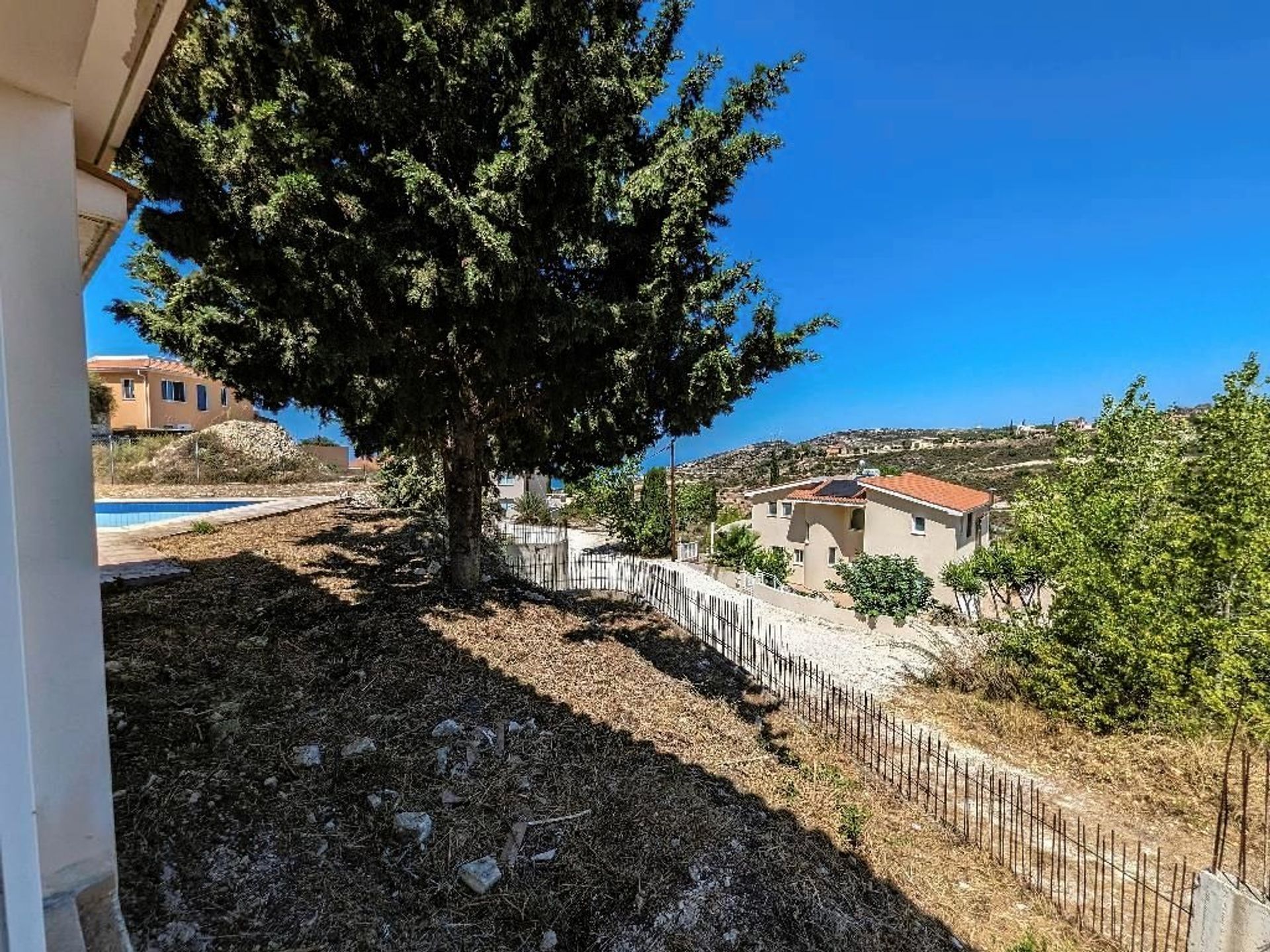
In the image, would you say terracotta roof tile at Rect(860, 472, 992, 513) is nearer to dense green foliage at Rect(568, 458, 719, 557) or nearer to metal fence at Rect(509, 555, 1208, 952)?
dense green foliage at Rect(568, 458, 719, 557)

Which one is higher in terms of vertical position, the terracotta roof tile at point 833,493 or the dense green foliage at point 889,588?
the terracotta roof tile at point 833,493

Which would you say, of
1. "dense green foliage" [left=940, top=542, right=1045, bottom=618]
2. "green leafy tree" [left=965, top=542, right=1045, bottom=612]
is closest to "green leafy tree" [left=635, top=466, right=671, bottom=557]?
"dense green foliage" [left=940, top=542, right=1045, bottom=618]

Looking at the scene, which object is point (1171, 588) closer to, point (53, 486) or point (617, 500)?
point (53, 486)

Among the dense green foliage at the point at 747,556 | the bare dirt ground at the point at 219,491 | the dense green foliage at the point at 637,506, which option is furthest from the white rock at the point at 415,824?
the dense green foliage at the point at 637,506

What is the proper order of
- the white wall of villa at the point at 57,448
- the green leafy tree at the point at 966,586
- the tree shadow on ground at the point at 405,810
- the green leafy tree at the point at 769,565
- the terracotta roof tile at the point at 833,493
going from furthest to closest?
the terracotta roof tile at the point at 833,493, the green leafy tree at the point at 769,565, the green leafy tree at the point at 966,586, the tree shadow on ground at the point at 405,810, the white wall of villa at the point at 57,448

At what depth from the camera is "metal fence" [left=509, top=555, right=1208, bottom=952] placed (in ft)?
14.4

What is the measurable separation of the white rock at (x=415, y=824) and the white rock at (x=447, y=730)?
0.82 metres

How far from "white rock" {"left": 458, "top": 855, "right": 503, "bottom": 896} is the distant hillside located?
1419 inches

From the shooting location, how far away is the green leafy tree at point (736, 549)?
20.9 m

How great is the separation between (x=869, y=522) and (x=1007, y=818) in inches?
682

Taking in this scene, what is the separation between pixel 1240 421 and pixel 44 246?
1114 centimetres

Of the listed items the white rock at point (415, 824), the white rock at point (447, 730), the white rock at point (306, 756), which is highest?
the white rock at point (306, 756)

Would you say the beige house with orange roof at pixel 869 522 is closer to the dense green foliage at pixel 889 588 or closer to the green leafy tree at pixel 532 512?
the dense green foliage at pixel 889 588

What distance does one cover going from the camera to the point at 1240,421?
7367 mm
